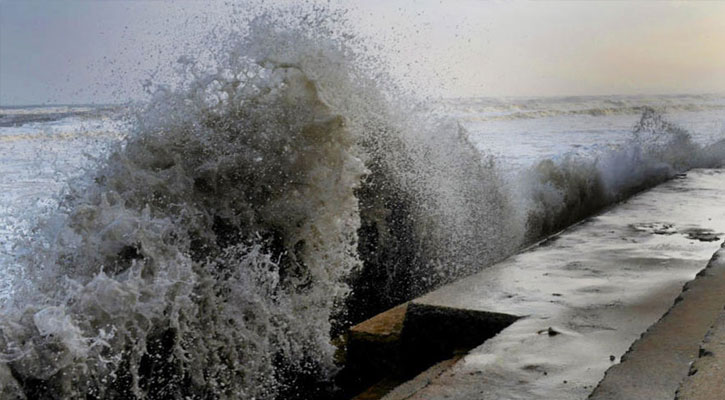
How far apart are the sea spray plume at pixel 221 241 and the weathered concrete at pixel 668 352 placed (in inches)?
62.0

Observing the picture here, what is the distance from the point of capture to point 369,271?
15.6ft

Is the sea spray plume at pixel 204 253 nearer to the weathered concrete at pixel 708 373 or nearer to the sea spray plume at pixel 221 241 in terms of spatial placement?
the sea spray plume at pixel 221 241

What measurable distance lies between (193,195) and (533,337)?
1.91 metres

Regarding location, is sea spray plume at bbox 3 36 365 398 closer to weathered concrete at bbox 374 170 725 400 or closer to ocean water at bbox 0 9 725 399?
ocean water at bbox 0 9 725 399

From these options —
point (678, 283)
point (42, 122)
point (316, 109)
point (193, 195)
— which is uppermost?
point (316, 109)

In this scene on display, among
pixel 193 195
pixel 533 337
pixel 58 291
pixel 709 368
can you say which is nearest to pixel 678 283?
pixel 533 337

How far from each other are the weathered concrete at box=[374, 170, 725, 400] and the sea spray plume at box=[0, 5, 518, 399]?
807mm

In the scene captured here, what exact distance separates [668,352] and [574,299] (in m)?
0.79

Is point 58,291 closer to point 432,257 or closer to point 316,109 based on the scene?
point 316,109

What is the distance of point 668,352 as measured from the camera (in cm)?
213

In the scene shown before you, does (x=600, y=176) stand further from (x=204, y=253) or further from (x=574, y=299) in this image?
(x=204, y=253)

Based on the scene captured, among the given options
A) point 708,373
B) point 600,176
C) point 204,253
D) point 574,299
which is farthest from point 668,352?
point 600,176

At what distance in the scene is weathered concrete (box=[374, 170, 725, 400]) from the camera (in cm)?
213

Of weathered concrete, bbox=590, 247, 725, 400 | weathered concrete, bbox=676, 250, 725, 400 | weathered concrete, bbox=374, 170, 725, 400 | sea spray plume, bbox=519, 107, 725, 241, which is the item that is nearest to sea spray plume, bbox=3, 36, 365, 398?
weathered concrete, bbox=374, 170, 725, 400
